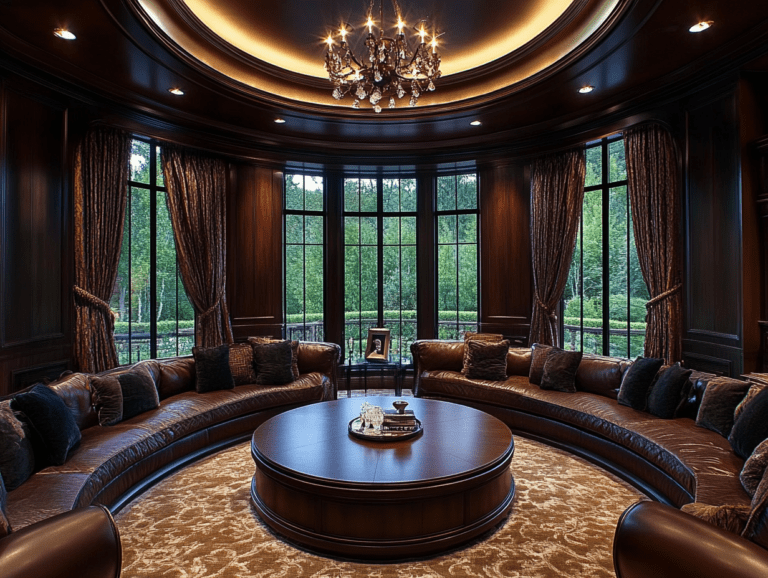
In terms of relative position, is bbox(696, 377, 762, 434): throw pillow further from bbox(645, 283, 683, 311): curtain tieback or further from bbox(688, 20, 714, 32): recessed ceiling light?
bbox(688, 20, 714, 32): recessed ceiling light

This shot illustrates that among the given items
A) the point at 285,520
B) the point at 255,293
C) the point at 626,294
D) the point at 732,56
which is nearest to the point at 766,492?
the point at 285,520

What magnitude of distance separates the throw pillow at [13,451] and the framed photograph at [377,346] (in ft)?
12.2

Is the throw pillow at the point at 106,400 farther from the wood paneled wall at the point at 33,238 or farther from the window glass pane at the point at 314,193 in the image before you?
the window glass pane at the point at 314,193

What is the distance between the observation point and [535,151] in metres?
6.00

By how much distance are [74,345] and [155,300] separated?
1.13m

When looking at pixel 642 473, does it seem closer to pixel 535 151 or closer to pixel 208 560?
pixel 208 560

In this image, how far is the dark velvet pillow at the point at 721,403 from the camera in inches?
119

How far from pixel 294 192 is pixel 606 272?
420 cm

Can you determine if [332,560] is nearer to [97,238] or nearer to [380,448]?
[380,448]

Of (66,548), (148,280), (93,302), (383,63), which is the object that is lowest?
(66,548)

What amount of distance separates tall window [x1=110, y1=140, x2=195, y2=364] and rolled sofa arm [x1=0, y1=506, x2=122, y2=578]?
375 cm

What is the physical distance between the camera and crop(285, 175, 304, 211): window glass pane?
21.7ft

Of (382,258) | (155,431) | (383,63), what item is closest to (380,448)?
(155,431)

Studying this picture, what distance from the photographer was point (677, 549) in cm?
158
